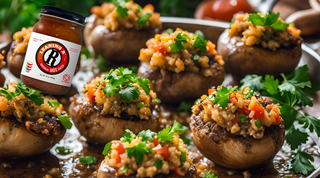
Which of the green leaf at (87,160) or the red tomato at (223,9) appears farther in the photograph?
the red tomato at (223,9)

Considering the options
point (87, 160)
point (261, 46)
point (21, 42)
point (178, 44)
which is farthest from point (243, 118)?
point (21, 42)

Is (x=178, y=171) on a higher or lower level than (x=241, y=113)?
lower

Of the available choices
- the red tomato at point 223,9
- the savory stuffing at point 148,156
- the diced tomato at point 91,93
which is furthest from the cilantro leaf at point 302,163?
the red tomato at point 223,9

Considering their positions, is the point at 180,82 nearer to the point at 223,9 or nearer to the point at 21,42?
the point at 21,42

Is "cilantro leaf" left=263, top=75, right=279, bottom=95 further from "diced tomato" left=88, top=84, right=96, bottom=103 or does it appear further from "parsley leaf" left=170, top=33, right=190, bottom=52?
"diced tomato" left=88, top=84, right=96, bottom=103

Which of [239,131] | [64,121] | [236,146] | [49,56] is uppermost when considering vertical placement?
[49,56]

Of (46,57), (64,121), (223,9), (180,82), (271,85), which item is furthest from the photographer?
(223,9)

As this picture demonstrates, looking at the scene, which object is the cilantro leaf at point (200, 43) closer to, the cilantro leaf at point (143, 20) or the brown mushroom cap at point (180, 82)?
the brown mushroom cap at point (180, 82)

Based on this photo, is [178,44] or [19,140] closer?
[19,140]

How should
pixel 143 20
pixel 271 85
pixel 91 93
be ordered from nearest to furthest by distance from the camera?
1. pixel 91 93
2. pixel 271 85
3. pixel 143 20
